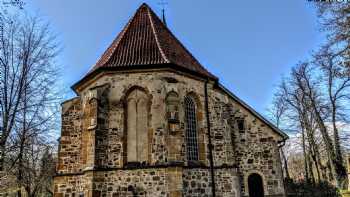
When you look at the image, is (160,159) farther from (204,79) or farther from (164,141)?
(204,79)

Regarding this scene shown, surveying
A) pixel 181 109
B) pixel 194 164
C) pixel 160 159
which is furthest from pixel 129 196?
pixel 181 109

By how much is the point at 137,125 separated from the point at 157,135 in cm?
112

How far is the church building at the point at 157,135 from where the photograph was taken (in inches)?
534

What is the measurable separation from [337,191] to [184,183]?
1035cm

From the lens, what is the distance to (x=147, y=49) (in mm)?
16250

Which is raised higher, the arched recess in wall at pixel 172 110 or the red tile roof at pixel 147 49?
the red tile roof at pixel 147 49

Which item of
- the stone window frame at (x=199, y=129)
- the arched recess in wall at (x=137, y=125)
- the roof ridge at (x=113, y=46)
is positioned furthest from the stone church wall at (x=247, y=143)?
the roof ridge at (x=113, y=46)

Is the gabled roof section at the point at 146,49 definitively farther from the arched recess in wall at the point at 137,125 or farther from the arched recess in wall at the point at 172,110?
the arched recess in wall at the point at 172,110

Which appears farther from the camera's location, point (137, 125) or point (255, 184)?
point (255, 184)

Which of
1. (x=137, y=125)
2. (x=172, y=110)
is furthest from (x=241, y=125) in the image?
(x=137, y=125)

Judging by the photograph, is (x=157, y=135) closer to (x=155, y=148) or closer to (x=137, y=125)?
(x=155, y=148)

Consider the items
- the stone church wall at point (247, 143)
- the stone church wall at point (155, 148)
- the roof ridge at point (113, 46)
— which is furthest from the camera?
the roof ridge at point (113, 46)

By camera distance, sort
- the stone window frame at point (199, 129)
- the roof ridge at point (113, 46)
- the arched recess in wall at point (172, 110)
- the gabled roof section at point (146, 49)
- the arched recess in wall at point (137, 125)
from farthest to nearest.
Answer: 1. the roof ridge at point (113, 46)
2. the gabled roof section at point (146, 49)
3. the stone window frame at point (199, 129)
4. the arched recess in wall at point (137, 125)
5. the arched recess in wall at point (172, 110)

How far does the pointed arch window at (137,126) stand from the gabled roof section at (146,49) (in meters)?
1.49
